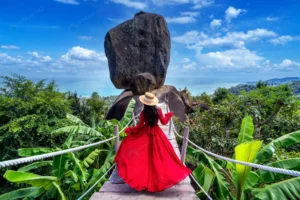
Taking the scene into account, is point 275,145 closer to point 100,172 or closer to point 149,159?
point 149,159

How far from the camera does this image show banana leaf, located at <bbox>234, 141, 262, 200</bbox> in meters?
3.49

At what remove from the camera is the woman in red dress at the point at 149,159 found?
383 cm

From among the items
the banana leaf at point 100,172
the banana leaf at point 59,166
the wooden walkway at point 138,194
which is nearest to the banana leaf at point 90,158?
the banana leaf at point 100,172

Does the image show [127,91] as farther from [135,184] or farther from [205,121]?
[135,184]

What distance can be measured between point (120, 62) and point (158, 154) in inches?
460

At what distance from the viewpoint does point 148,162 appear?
4.07m

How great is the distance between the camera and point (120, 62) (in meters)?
15.2

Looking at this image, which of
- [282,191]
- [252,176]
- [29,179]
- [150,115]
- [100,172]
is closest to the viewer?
[282,191]

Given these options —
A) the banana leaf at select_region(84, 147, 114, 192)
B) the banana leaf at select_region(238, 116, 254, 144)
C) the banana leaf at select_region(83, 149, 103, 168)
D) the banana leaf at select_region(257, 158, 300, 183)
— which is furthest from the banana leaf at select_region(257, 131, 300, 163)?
the banana leaf at select_region(83, 149, 103, 168)

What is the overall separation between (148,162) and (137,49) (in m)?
12.4

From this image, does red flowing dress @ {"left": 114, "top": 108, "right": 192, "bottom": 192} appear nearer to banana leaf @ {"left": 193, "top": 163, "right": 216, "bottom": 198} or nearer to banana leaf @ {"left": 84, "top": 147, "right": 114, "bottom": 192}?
banana leaf @ {"left": 193, "top": 163, "right": 216, "bottom": 198}

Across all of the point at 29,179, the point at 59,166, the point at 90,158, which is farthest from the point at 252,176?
the point at 29,179

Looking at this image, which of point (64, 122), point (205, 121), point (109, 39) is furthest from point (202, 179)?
point (109, 39)

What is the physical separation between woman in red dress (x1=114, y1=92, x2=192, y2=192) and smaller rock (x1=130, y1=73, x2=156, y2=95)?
990 cm
